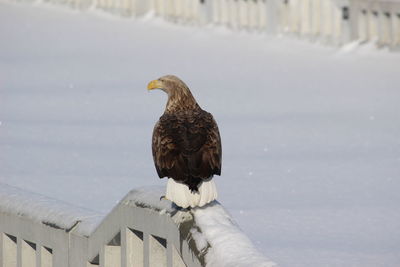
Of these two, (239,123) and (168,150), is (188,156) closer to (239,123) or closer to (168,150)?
(168,150)

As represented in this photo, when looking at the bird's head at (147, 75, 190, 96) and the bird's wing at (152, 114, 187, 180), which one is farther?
the bird's head at (147, 75, 190, 96)

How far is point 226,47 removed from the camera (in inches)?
646

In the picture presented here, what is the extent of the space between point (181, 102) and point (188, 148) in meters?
0.95

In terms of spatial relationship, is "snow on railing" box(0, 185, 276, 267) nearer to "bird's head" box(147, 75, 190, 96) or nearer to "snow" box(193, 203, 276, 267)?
"snow" box(193, 203, 276, 267)

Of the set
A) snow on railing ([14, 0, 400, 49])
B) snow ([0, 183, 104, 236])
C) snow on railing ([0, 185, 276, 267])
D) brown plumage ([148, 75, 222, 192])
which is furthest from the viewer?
snow on railing ([14, 0, 400, 49])

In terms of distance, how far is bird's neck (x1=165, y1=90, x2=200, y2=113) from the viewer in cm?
530

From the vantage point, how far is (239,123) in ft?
38.3

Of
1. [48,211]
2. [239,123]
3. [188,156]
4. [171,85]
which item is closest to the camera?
[188,156]

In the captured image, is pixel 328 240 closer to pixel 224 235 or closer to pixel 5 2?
pixel 224 235

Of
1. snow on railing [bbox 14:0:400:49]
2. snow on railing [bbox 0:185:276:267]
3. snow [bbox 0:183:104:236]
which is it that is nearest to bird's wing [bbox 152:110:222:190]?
snow on railing [bbox 0:185:276:267]

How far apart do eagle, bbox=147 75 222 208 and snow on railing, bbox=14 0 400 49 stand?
404 inches

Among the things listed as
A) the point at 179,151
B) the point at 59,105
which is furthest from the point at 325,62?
the point at 179,151

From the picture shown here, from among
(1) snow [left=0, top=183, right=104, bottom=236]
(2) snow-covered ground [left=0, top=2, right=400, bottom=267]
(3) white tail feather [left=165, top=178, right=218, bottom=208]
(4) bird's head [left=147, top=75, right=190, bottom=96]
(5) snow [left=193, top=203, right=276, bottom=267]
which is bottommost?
(2) snow-covered ground [left=0, top=2, right=400, bottom=267]

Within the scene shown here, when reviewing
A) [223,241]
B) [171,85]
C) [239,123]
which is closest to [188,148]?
[223,241]
